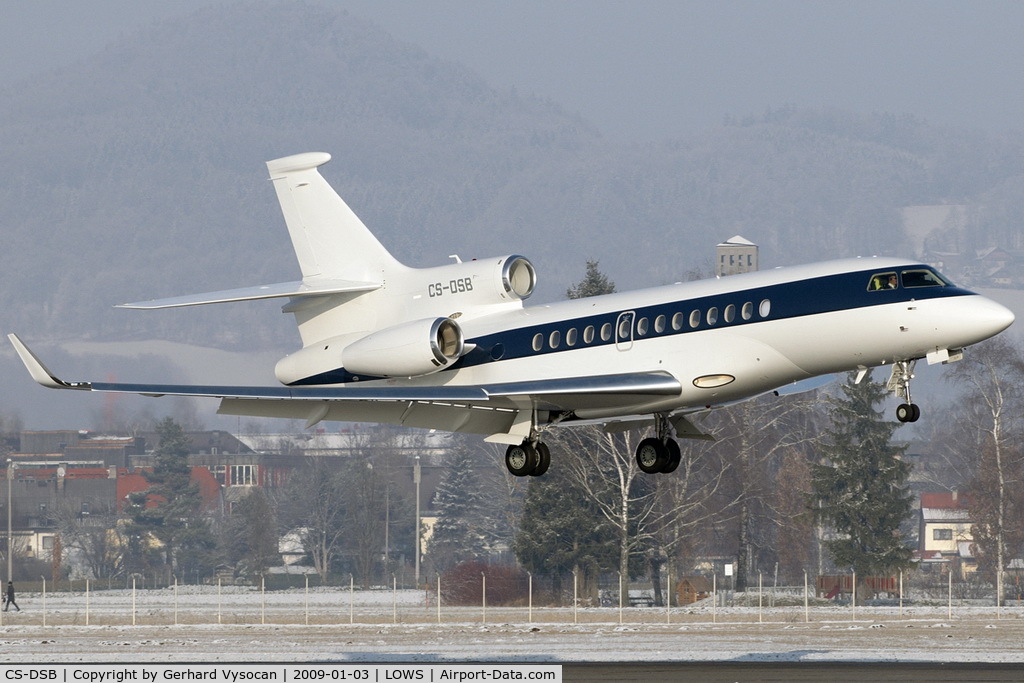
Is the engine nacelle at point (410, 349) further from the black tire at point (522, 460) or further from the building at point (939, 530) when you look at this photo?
the building at point (939, 530)

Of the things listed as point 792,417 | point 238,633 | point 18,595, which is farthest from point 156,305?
point 792,417

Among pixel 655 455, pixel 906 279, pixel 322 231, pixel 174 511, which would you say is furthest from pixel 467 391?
pixel 174 511

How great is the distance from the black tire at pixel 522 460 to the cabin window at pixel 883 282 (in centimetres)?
651

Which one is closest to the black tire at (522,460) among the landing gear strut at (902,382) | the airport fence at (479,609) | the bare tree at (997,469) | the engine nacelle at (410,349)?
the engine nacelle at (410,349)

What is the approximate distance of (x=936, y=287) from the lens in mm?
24641

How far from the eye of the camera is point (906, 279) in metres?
24.8

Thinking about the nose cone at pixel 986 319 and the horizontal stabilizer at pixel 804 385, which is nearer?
the nose cone at pixel 986 319

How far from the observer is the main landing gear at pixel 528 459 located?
2725 cm

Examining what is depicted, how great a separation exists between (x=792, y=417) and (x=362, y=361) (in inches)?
2303

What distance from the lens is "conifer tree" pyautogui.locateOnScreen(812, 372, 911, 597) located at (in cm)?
6838

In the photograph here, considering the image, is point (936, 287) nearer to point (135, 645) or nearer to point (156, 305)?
point (156, 305)

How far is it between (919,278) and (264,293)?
1171 cm

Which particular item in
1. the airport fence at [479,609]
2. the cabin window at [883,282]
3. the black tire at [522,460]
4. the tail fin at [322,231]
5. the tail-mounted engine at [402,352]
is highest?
the tail fin at [322,231]

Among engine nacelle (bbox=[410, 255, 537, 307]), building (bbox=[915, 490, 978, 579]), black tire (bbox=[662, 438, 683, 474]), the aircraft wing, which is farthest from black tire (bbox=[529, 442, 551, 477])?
building (bbox=[915, 490, 978, 579])
